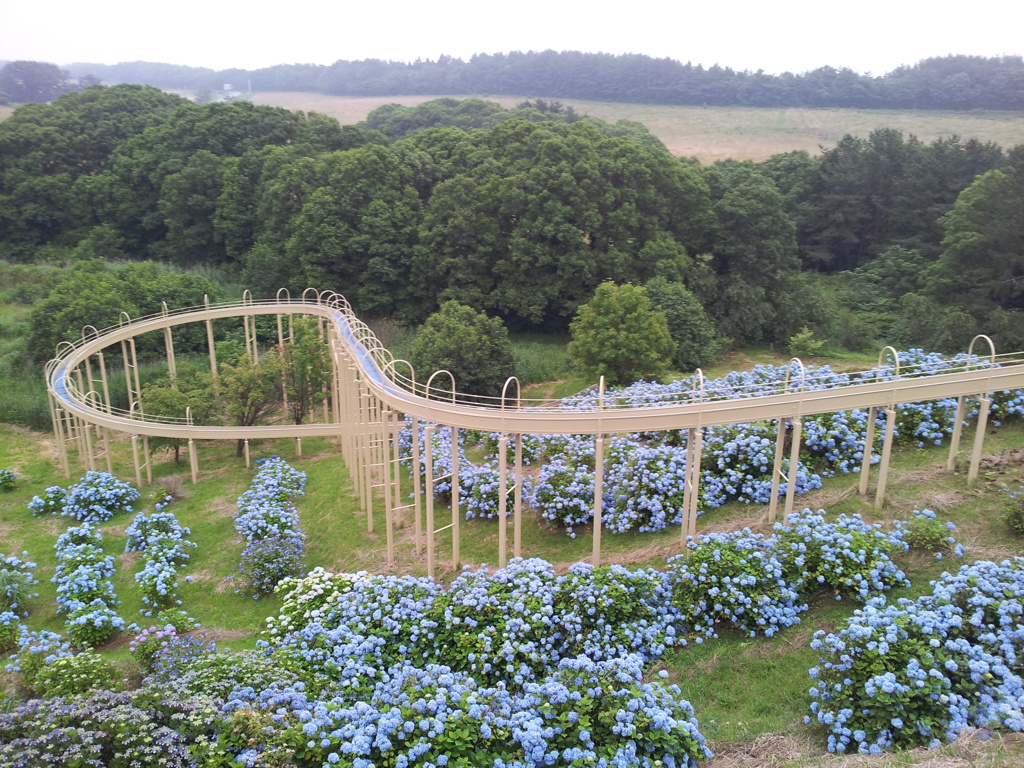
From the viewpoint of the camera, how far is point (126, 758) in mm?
8273

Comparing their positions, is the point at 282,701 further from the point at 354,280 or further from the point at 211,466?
the point at 354,280

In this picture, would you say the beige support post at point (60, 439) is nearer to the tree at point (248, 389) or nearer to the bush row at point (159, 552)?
the tree at point (248, 389)

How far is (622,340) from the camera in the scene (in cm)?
2495

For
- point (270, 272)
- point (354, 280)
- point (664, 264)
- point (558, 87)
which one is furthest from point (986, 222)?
point (558, 87)

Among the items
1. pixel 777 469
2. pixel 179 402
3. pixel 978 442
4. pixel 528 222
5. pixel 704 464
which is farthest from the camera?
pixel 528 222

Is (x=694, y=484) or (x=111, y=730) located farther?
(x=694, y=484)

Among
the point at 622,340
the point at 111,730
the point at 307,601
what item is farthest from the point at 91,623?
the point at 622,340

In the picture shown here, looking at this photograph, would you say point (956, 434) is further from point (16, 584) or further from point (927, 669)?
point (16, 584)

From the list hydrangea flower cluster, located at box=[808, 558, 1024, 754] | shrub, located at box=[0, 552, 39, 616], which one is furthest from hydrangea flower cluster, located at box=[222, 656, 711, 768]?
shrub, located at box=[0, 552, 39, 616]

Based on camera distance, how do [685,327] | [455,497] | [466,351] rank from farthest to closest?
1. [685,327]
2. [466,351]
3. [455,497]

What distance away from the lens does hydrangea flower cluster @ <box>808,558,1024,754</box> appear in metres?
8.58

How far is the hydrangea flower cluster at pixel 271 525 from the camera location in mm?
15078

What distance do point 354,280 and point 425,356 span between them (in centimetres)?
1203

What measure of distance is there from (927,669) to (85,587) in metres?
14.5
